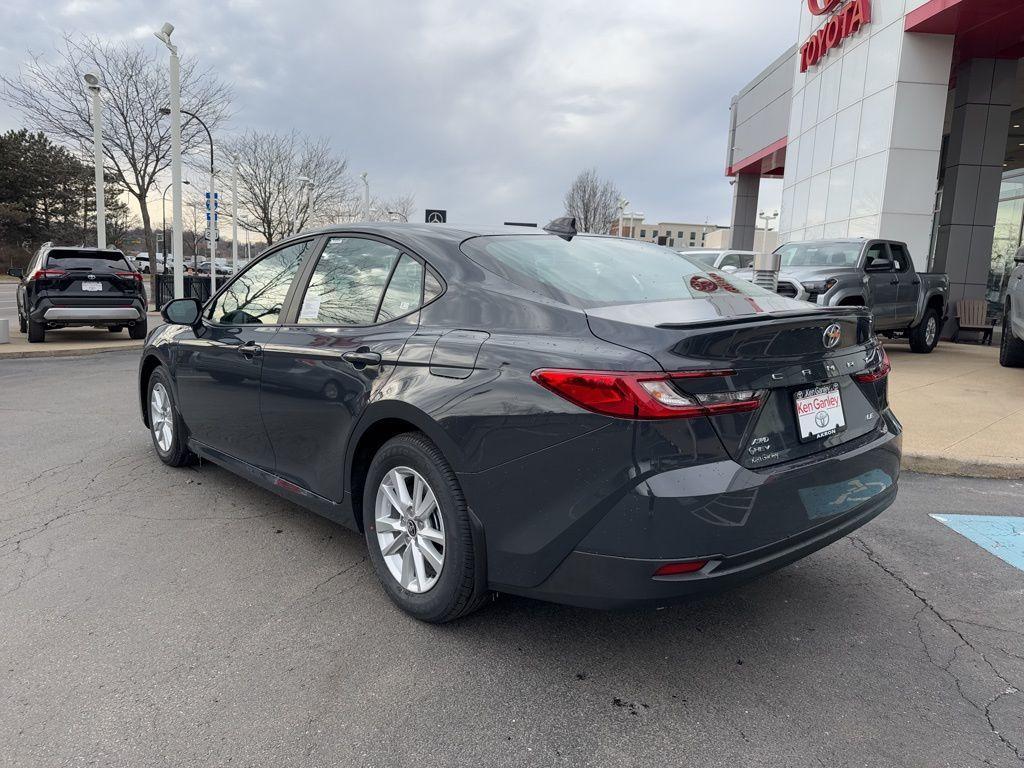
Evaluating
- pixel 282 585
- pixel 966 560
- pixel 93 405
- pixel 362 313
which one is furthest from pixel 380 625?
pixel 93 405

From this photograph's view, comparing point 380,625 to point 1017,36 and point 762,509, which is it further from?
point 1017,36

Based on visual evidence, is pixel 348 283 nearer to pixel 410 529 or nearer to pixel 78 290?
pixel 410 529

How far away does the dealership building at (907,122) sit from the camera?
14.3 m

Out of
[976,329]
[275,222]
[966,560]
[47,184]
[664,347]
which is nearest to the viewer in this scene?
[664,347]

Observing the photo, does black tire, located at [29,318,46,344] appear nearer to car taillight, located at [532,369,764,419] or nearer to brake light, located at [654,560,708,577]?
car taillight, located at [532,369,764,419]

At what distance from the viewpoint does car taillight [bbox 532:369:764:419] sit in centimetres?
223

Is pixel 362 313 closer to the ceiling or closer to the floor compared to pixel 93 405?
closer to the ceiling

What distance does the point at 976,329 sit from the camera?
15.9 metres

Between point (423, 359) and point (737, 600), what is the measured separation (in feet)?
5.85

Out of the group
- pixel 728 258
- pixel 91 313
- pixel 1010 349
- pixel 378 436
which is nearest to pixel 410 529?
pixel 378 436

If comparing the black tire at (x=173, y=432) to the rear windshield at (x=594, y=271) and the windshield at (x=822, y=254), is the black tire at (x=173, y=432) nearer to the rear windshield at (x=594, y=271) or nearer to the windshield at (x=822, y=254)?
the rear windshield at (x=594, y=271)

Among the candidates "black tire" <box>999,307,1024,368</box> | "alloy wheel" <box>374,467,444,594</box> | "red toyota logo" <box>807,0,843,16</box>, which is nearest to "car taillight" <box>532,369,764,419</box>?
"alloy wheel" <box>374,467,444,594</box>

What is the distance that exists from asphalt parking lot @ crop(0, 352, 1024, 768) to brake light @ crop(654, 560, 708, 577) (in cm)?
52

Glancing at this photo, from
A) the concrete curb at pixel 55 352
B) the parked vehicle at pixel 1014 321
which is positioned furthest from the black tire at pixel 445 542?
the concrete curb at pixel 55 352
